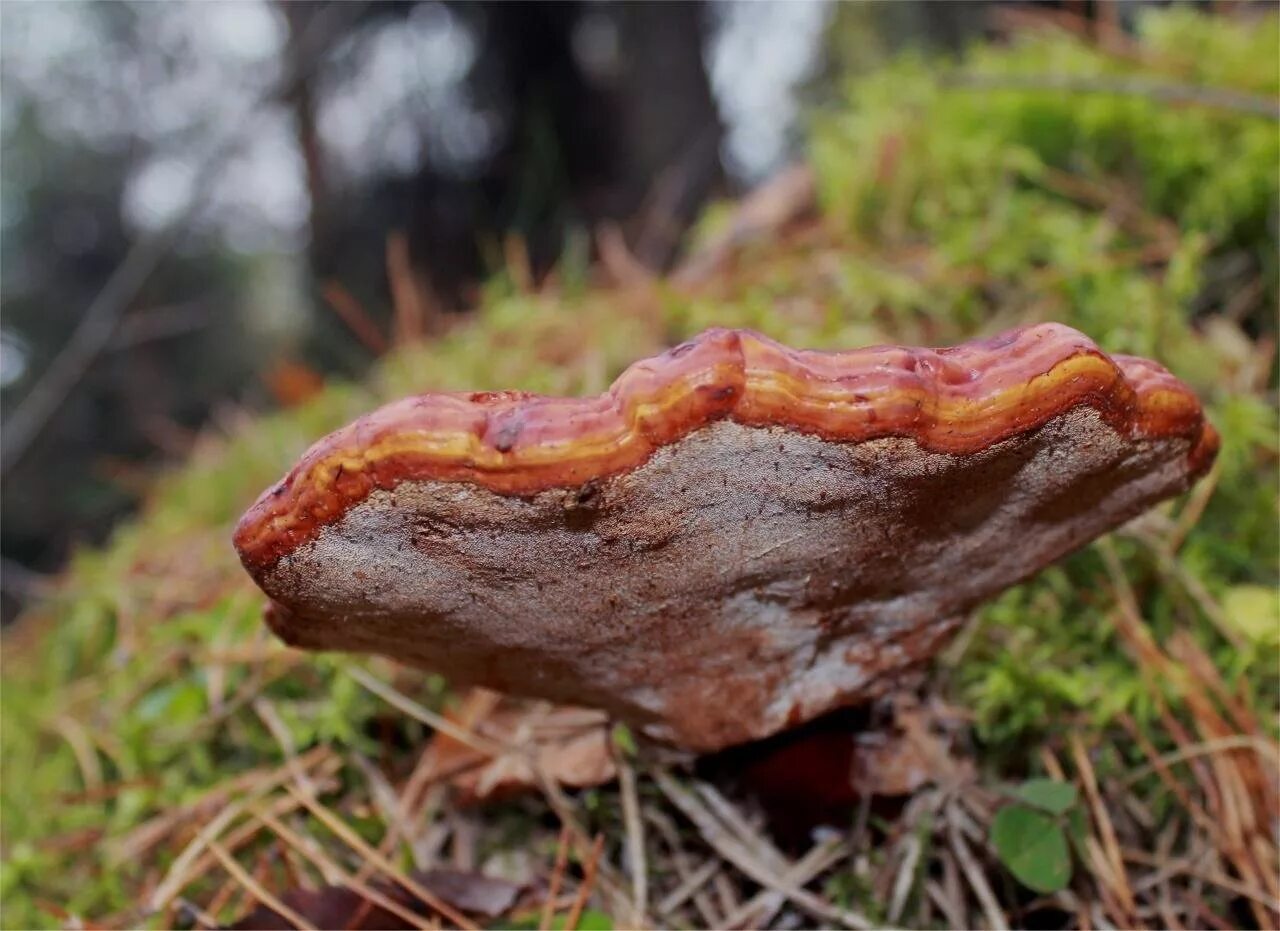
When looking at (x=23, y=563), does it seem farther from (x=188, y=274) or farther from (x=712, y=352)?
(x=712, y=352)

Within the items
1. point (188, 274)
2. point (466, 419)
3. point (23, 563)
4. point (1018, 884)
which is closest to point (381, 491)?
point (466, 419)

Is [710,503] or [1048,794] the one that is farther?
[1048,794]

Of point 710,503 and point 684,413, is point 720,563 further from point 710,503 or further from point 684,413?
point 684,413

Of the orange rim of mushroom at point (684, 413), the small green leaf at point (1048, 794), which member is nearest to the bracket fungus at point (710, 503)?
the orange rim of mushroom at point (684, 413)

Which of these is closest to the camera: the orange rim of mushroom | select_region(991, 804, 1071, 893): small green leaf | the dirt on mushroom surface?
the orange rim of mushroom

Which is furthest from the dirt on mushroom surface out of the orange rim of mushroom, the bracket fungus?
the orange rim of mushroom

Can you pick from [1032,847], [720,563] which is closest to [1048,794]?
[1032,847]

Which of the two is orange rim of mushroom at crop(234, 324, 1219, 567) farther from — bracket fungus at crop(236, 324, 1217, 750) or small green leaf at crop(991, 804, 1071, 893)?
small green leaf at crop(991, 804, 1071, 893)
